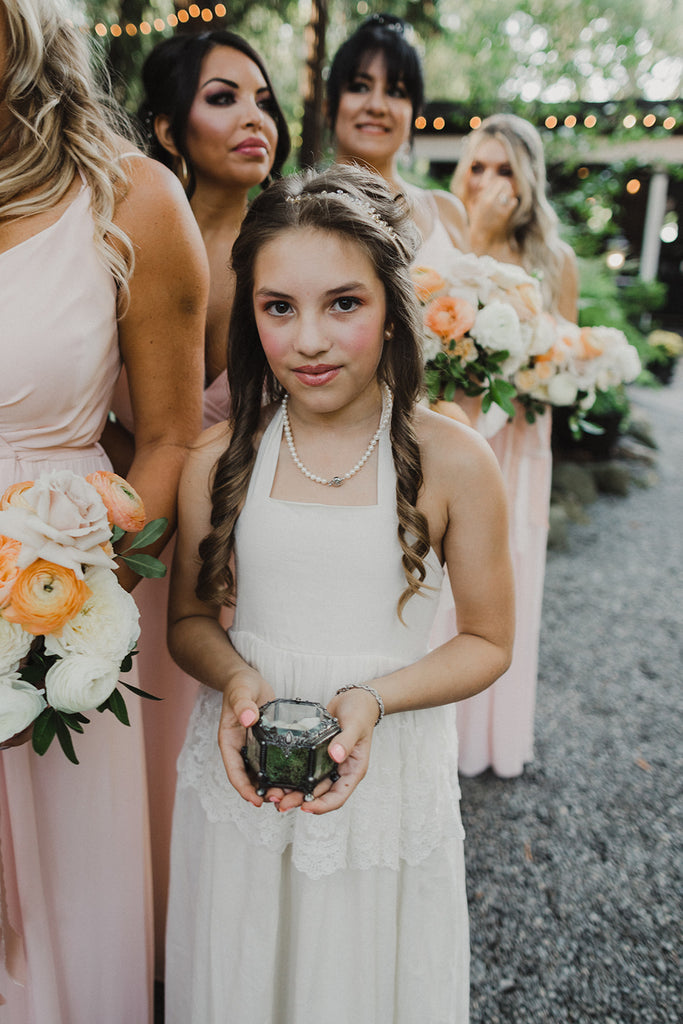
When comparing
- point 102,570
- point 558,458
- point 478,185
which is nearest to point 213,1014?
point 102,570

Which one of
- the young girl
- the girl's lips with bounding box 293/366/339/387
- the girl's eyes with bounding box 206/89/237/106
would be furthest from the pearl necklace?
the girl's eyes with bounding box 206/89/237/106

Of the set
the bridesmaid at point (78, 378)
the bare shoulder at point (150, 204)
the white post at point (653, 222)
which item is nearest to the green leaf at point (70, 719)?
the bridesmaid at point (78, 378)

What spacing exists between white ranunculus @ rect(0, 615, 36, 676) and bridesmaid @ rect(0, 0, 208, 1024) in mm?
213

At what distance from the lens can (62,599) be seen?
1194mm

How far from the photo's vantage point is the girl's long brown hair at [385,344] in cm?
146

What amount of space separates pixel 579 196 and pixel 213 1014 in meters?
11.5

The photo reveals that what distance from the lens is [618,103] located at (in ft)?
33.7

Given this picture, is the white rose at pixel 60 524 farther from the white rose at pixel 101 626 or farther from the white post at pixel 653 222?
the white post at pixel 653 222

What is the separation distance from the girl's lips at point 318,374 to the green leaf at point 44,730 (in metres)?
0.75

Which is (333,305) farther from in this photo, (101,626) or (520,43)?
(520,43)

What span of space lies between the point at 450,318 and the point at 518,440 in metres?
1.03

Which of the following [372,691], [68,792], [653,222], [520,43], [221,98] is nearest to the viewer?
[372,691]

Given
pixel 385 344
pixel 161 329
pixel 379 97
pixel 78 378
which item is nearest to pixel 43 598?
pixel 78 378

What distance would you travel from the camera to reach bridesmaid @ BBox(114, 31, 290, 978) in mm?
2207
